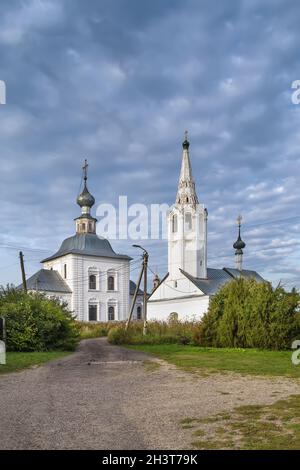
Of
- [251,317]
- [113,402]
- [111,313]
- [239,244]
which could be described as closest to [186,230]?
[239,244]

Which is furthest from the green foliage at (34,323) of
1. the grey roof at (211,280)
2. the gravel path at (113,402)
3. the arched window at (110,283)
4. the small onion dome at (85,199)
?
the small onion dome at (85,199)

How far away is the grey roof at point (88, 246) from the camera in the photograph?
2299 inches

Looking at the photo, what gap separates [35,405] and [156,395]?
A: 2397 mm

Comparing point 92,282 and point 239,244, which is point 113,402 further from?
point 239,244

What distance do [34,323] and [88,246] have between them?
3884 cm

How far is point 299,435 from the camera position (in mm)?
6199

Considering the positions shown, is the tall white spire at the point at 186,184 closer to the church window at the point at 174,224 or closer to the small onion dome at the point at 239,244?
the church window at the point at 174,224

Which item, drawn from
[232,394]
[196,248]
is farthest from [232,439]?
[196,248]

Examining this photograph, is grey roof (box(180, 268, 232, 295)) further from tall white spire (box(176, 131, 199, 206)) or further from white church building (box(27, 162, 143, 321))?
white church building (box(27, 162, 143, 321))

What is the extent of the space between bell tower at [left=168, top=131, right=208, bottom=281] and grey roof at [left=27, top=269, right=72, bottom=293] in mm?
12210

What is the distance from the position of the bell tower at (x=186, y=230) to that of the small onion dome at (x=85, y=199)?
1240 cm

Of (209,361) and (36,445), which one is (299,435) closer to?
(36,445)

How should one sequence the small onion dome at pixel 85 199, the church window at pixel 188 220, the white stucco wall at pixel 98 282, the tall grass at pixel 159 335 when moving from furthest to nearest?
the small onion dome at pixel 85 199, the white stucco wall at pixel 98 282, the church window at pixel 188 220, the tall grass at pixel 159 335

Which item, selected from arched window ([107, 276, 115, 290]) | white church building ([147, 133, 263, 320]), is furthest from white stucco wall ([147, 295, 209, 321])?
arched window ([107, 276, 115, 290])
